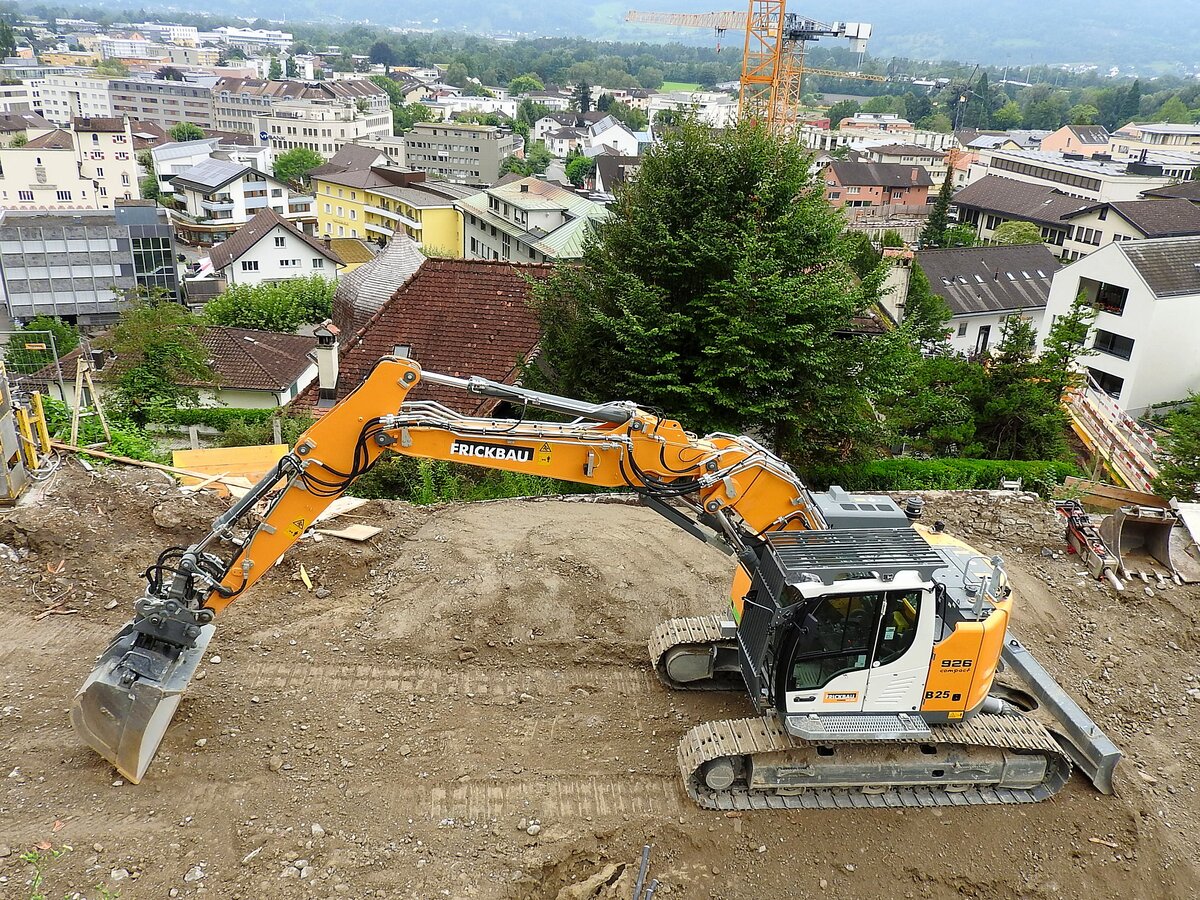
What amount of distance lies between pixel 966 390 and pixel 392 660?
1308 cm

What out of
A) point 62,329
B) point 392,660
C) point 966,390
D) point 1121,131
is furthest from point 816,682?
point 1121,131

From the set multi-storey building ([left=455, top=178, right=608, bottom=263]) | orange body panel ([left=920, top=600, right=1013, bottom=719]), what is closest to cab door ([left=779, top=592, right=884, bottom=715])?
orange body panel ([left=920, top=600, right=1013, bottom=719])

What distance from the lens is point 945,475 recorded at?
16500 millimetres

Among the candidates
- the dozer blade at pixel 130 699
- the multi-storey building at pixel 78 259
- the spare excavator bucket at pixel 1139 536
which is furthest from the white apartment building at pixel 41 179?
the spare excavator bucket at pixel 1139 536

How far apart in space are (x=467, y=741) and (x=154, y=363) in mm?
16370

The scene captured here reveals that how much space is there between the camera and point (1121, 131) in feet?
375

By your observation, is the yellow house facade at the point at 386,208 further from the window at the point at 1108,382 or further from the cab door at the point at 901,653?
the cab door at the point at 901,653

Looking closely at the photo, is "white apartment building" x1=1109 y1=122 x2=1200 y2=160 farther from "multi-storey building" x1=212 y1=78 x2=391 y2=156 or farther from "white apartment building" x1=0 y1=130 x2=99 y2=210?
"white apartment building" x1=0 y1=130 x2=99 y2=210

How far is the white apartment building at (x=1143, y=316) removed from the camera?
90.5 feet

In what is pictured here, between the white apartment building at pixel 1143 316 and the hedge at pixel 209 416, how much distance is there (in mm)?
23282

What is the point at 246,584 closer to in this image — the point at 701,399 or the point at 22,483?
Answer: the point at 22,483

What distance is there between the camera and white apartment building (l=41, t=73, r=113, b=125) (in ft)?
422

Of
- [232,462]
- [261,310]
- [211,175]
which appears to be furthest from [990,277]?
[211,175]

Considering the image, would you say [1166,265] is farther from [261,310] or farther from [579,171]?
[579,171]
